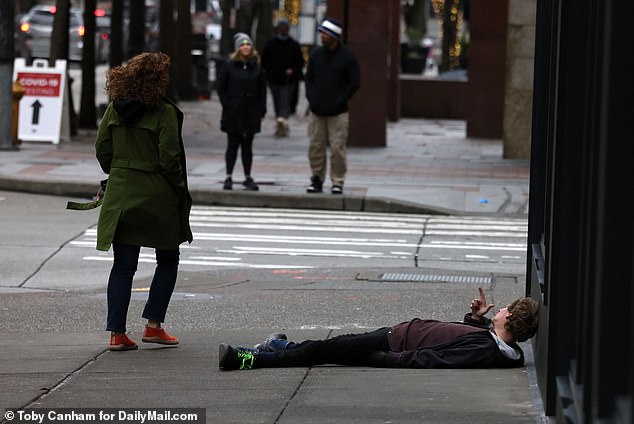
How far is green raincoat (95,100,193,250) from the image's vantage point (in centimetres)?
780

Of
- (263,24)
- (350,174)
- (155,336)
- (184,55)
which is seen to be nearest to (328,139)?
(350,174)

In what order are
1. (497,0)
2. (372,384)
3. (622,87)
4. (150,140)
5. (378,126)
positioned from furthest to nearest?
(497,0), (378,126), (150,140), (372,384), (622,87)

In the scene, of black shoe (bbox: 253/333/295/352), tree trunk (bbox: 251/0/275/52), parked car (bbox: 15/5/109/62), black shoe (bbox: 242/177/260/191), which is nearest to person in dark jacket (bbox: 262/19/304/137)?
black shoe (bbox: 242/177/260/191)

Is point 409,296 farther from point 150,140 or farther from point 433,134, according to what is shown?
point 433,134

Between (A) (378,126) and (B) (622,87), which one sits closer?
(B) (622,87)

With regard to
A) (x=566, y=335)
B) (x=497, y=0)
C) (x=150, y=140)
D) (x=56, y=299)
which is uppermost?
(x=497, y=0)

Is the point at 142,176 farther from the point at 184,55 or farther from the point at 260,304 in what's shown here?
the point at 184,55

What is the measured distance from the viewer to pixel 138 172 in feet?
25.8

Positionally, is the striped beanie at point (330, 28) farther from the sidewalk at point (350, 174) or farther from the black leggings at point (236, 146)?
the sidewalk at point (350, 174)

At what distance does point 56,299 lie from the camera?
34.4 feet

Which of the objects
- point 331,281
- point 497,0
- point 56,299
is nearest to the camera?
point 56,299

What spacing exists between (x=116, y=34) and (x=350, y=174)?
8438mm

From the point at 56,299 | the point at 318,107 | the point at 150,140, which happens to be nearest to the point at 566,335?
the point at 150,140

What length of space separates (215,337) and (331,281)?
9.12ft
